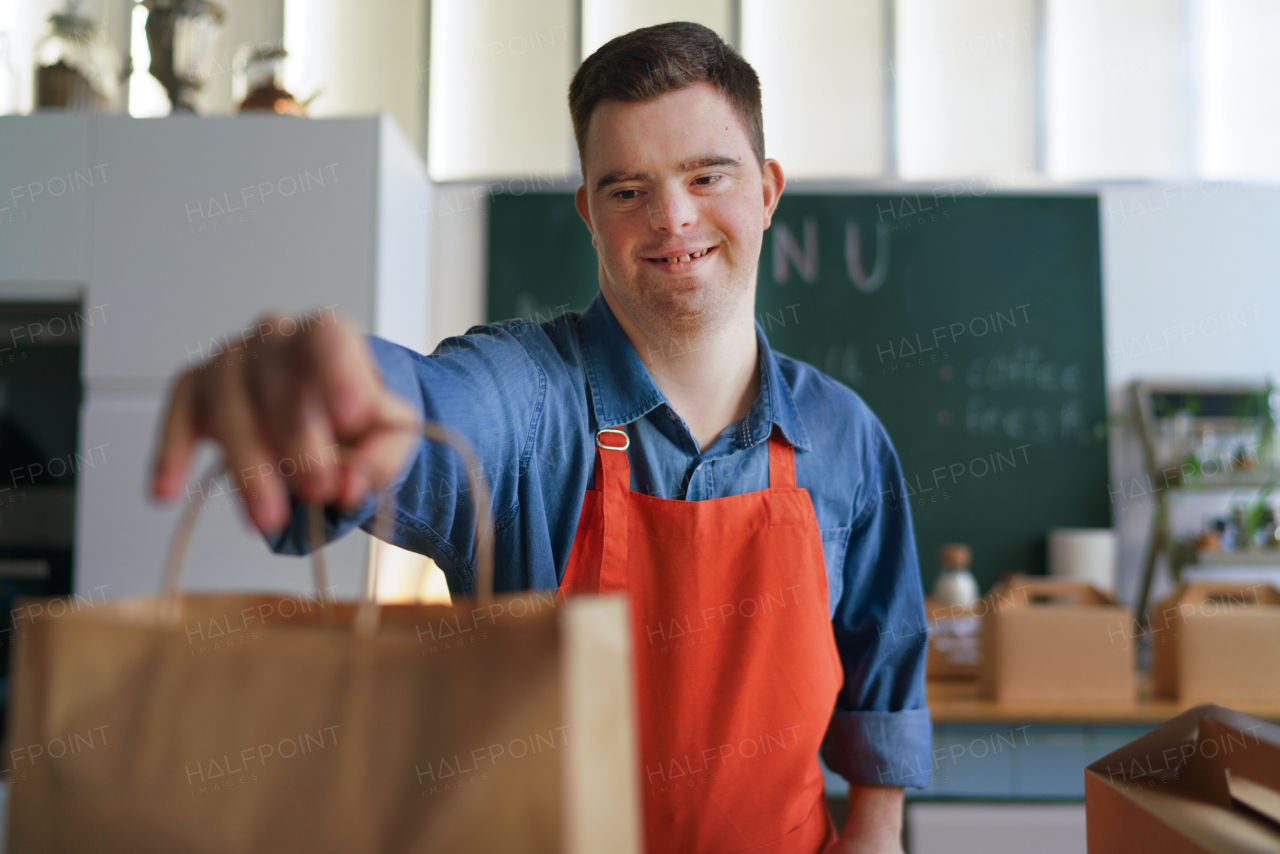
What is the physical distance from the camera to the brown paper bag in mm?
344

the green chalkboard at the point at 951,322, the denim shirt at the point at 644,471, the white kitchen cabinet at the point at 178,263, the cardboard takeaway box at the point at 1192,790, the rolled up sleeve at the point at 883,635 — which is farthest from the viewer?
the green chalkboard at the point at 951,322

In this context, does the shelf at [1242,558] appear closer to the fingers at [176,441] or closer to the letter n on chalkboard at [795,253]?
the letter n on chalkboard at [795,253]

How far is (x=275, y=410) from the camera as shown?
342 mm

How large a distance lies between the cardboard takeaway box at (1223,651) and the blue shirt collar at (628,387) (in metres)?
1.20

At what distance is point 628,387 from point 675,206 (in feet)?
0.62

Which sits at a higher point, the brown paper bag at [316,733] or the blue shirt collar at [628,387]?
the blue shirt collar at [628,387]

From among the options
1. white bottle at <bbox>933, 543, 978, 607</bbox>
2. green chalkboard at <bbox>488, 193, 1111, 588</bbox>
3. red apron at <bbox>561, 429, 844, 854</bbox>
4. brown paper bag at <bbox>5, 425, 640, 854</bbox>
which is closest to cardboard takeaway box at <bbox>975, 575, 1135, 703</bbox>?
white bottle at <bbox>933, 543, 978, 607</bbox>

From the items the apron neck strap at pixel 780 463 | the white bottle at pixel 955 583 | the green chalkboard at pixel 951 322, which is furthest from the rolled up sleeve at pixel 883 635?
the green chalkboard at pixel 951 322

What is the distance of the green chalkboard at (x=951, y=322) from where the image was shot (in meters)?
2.42

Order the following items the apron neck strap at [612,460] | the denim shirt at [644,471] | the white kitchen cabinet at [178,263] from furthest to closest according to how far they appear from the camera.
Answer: the white kitchen cabinet at [178,263], the apron neck strap at [612,460], the denim shirt at [644,471]

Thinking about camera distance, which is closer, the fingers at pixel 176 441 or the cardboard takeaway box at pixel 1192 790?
the fingers at pixel 176 441

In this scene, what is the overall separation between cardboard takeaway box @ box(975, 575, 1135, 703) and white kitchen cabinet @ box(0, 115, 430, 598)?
1.37m

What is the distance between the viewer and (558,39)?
258 cm

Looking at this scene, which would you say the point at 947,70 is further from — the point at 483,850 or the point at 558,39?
the point at 483,850
